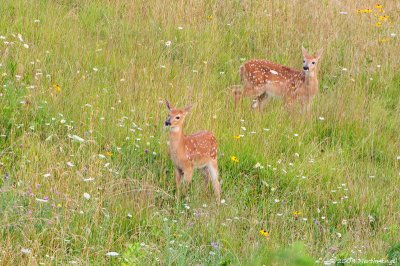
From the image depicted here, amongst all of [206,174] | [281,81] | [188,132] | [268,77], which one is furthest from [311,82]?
[206,174]

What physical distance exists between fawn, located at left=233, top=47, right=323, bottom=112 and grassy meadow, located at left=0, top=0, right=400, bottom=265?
22cm

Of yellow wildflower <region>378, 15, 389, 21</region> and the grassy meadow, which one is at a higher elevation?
yellow wildflower <region>378, 15, 389, 21</region>

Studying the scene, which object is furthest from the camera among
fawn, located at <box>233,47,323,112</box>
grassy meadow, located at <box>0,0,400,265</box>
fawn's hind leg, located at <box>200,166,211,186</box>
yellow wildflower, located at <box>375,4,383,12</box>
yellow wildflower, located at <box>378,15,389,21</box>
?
yellow wildflower, located at <box>375,4,383,12</box>

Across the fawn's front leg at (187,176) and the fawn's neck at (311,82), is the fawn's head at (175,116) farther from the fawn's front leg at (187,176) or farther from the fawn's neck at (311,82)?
the fawn's neck at (311,82)

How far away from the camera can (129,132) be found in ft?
26.3

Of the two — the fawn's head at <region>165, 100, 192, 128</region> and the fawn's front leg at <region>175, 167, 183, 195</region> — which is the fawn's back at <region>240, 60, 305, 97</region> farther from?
the fawn's front leg at <region>175, 167, 183, 195</region>

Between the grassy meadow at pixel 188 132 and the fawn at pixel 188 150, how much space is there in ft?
0.48

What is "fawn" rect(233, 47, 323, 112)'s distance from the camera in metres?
9.88

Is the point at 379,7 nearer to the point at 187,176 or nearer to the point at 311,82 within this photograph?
the point at 311,82

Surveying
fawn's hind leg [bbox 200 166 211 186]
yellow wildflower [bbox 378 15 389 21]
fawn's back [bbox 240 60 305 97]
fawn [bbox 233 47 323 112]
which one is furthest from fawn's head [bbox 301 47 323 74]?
fawn's hind leg [bbox 200 166 211 186]

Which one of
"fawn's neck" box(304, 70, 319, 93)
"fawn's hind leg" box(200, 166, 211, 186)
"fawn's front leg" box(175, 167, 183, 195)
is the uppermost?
"fawn's neck" box(304, 70, 319, 93)

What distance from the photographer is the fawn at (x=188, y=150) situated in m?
7.67

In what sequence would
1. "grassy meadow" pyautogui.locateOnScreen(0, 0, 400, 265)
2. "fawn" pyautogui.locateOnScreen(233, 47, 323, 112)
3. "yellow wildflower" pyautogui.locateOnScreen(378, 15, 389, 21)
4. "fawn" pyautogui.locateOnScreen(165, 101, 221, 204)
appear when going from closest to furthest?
1. "grassy meadow" pyautogui.locateOnScreen(0, 0, 400, 265)
2. "fawn" pyautogui.locateOnScreen(165, 101, 221, 204)
3. "fawn" pyautogui.locateOnScreen(233, 47, 323, 112)
4. "yellow wildflower" pyautogui.locateOnScreen(378, 15, 389, 21)

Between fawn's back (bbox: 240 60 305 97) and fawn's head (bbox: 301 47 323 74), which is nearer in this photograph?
fawn's back (bbox: 240 60 305 97)
